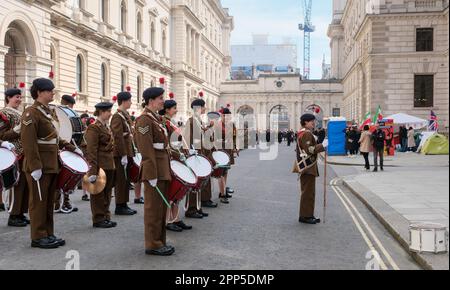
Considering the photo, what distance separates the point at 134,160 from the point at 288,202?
3467 mm

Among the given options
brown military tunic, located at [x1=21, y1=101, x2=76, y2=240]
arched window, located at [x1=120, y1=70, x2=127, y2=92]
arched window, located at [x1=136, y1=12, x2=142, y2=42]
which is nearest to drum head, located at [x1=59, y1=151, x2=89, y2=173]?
brown military tunic, located at [x1=21, y1=101, x2=76, y2=240]

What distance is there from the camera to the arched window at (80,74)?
2973 centimetres

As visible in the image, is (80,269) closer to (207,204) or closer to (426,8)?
(207,204)

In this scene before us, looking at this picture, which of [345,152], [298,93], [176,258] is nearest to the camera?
[176,258]

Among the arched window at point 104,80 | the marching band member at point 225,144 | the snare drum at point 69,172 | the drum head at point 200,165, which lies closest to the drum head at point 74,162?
the snare drum at point 69,172

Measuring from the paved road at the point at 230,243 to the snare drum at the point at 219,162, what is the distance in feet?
2.37

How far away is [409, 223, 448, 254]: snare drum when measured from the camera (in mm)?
5809

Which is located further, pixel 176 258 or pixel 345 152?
pixel 345 152

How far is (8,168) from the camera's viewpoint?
24.1ft

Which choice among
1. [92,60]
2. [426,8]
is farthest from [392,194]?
[426,8]

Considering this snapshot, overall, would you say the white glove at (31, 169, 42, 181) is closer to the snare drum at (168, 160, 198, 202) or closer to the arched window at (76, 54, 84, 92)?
the snare drum at (168, 160, 198, 202)

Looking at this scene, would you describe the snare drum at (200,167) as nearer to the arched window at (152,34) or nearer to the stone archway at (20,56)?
the stone archway at (20,56)
